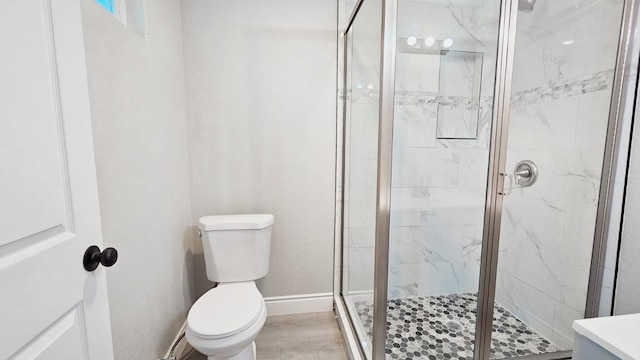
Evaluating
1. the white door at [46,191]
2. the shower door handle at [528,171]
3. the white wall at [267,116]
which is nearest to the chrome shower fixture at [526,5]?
the shower door handle at [528,171]

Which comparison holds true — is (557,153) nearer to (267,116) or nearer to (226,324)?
(267,116)

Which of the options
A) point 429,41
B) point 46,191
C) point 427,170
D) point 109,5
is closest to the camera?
point 46,191

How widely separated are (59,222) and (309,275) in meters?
1.62

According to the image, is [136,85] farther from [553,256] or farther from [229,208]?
[553,256]

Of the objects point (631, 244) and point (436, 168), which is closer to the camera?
point (631, 244)

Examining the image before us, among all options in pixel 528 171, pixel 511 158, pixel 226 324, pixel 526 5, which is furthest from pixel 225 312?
pixel 526 5

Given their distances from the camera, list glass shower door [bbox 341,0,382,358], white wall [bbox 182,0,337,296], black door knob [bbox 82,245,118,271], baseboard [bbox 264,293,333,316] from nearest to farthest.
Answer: black door knob [bbox 82,245,118,271] < glass shower door [bbox 341,0,382,358] < white wall [bbox 182,0,337,296] < baseboard [bbox 264,293,333,316]

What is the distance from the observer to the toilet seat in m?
1.19

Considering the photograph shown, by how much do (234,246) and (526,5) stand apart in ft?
6.71

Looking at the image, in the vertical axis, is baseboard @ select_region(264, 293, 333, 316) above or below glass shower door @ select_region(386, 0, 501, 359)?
below

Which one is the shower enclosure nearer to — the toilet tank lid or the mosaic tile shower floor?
the mosaic tile shower floor

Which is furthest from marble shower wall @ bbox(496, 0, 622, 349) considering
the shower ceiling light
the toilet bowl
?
the toilet bowl

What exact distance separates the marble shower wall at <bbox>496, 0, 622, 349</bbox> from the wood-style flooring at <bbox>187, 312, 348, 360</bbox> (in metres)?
1.05

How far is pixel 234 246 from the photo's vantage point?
5.46 ft
